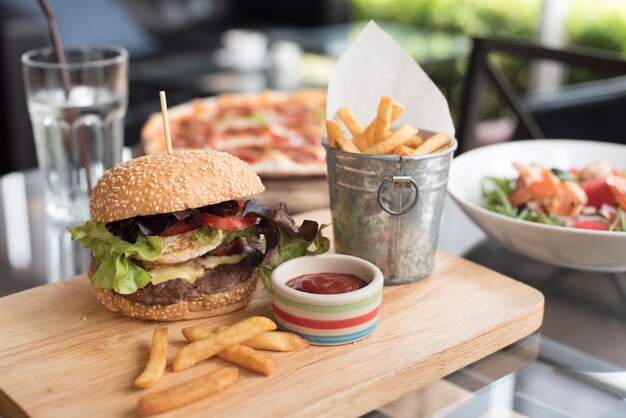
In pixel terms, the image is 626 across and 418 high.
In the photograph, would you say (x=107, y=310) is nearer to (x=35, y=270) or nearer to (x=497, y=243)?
(x=35, y=270)

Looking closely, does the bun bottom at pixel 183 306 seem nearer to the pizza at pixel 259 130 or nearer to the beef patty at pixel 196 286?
the beef patty at pixel 196 286

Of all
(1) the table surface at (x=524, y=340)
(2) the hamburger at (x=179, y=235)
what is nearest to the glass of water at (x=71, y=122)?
(1) the table surface at (x=524, y=340)

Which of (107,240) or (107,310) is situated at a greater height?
(107,240)

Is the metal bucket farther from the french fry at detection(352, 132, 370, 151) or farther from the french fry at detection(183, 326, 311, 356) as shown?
the french fry at detection(183, 326, 311, 356)

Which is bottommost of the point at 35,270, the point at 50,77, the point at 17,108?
the point at 17,108

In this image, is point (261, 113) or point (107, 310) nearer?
→ point (107, 310)

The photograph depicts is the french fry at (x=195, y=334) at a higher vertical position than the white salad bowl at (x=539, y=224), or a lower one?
lower

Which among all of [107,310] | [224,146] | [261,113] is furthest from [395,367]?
[261,113]

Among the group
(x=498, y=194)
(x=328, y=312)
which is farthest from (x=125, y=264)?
(x=498, y=194)
